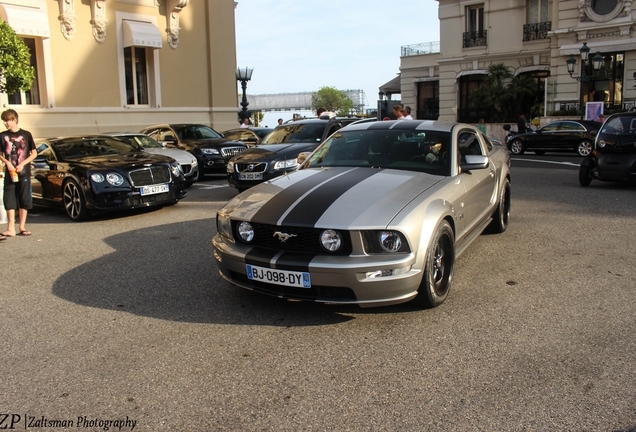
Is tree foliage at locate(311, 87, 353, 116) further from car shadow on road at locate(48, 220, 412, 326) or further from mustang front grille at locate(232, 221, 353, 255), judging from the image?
mustang front grille at locate(232, 221, 353, 255)

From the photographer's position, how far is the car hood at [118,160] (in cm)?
949

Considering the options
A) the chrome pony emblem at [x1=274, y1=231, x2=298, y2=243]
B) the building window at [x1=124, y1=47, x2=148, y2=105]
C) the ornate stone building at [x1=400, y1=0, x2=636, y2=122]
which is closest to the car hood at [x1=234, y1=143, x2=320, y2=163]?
the chrome pony emblem at [x1=274, y1=231, x2=298, y2=243]

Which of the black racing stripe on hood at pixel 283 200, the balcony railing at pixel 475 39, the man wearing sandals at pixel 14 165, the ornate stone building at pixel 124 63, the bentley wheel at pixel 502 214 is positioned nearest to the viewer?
the black racing stripe on hood at pixel 283 200

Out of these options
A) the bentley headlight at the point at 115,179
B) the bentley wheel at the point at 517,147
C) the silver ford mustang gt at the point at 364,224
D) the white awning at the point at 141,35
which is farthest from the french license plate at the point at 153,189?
the bentley wheel at the point at 517,147

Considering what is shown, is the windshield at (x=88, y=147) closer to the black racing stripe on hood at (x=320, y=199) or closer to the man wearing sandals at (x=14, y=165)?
the man wearing sandals at (x=14, y=165)

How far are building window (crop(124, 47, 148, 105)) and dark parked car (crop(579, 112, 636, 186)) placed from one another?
16370 millimetres

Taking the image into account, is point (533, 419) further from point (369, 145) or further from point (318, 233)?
point (369, 145)

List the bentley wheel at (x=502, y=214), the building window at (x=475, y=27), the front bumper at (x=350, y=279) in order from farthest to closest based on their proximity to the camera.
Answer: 1. the building window at (x=475, y=27)
2. the bentley wheel at (x=502, y=214)
3. the front bumper at (x=350, y=279)

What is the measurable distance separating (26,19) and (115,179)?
471 inches

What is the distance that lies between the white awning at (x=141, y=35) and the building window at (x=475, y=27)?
22.7m

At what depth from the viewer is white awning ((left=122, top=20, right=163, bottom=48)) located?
68.5 ft

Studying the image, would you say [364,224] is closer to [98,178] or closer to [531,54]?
[98,178]

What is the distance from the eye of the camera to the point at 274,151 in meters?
11.3

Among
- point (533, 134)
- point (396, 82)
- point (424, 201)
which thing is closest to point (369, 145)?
point (424, 201)
